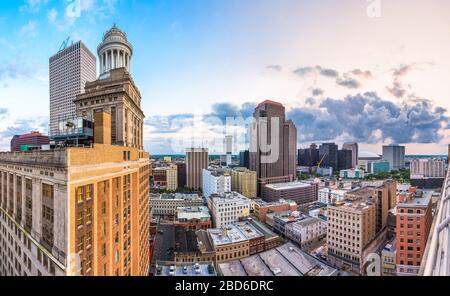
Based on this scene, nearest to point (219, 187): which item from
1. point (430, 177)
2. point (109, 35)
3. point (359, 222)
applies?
point (359, 222)

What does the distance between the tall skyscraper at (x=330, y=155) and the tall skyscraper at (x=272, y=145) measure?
→ 24.5 meters

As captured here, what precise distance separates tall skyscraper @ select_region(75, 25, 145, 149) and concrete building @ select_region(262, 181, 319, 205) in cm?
2745

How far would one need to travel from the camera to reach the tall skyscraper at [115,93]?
32.1 ft

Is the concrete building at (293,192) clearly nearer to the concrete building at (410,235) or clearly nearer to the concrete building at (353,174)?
the concrete building at (353,174)

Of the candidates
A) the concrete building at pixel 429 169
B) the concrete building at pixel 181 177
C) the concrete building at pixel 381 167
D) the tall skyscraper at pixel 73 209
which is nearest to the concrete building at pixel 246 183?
the concrete building at pixel 181 177

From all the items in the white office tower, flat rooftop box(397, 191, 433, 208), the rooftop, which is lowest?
the rooftop

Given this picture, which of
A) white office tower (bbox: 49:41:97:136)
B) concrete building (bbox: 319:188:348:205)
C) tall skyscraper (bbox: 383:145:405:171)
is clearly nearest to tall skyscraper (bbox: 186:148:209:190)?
concrete building (bbox: 319:188:348:205)

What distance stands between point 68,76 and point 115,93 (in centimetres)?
1833

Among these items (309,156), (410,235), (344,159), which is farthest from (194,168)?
(344,159)

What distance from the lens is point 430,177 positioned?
32.7 meters

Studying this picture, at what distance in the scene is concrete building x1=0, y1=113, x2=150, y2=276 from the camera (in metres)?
4.42

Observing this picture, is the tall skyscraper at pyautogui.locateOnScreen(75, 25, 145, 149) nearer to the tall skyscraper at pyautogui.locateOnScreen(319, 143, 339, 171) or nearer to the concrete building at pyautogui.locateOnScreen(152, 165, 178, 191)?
the concrete building at pyautogui.locateOnScreen(152, 165, 178, 191)

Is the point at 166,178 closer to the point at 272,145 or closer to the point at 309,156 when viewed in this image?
the point at 272,145

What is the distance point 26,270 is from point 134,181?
12.3 ft
